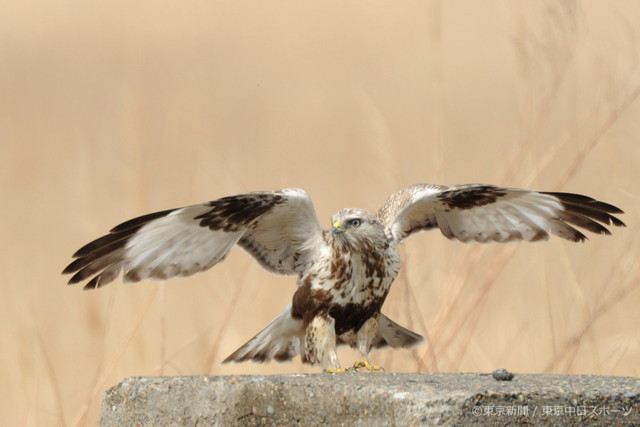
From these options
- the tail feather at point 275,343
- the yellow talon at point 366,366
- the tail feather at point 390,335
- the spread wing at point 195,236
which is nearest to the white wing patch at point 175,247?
the spread wing at point 195,236

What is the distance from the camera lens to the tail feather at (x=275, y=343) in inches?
182

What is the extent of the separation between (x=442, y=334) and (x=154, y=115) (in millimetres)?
1772

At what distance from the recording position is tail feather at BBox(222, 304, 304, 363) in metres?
4.62

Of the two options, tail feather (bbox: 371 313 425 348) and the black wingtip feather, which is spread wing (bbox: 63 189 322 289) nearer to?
the black wingtip feather

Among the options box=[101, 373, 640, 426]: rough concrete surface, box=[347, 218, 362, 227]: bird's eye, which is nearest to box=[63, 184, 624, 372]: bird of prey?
box=[347, 218, 362, 227]: bird's eye

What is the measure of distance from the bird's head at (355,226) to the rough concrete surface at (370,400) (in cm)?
71

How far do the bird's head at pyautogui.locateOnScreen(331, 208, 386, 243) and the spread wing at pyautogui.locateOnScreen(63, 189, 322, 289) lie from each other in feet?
0.51

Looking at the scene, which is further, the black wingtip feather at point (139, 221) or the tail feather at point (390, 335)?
the tail feather at point (390, 335)

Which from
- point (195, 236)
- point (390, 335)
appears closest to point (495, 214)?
point (390, 335)

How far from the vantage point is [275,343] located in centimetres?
468

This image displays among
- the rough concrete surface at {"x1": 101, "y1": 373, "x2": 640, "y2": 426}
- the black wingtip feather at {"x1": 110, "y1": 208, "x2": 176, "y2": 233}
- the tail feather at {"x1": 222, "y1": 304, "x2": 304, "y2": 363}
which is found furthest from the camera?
the tail feather at {"x1": 222, "y1": 304, "x2": 304, "y2": 363}

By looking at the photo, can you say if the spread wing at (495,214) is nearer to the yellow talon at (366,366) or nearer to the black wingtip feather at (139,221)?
the yellow talon at (366,366)

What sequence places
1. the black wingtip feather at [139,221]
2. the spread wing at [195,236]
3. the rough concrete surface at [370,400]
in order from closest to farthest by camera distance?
the rough concrete surface at [370,400] → the black wingtip feather at [139,221] → the spread wing at [195,236]

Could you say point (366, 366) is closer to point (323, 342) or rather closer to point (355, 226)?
point (323, 342)
